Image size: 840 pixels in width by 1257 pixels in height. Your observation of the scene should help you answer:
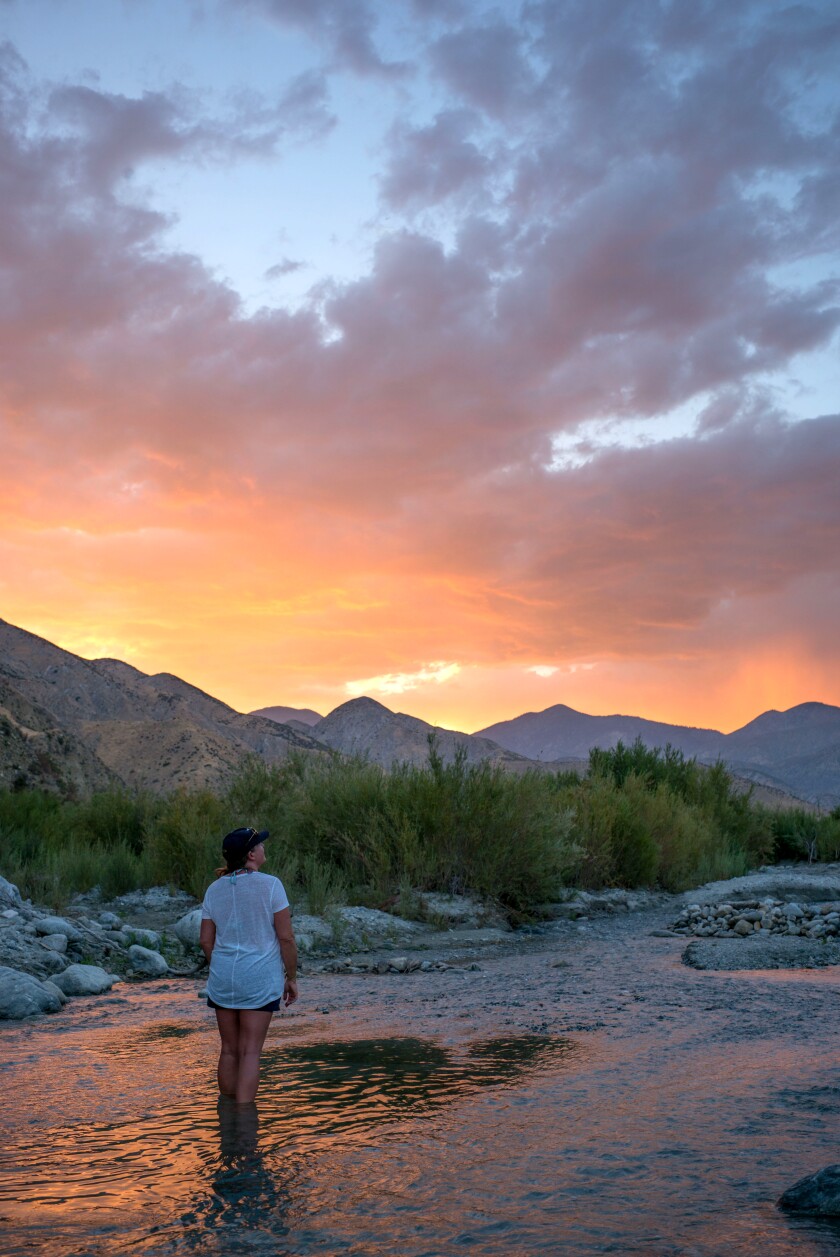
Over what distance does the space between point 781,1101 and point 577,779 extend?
20.9 metres

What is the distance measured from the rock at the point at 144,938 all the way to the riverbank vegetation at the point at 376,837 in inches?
80.9

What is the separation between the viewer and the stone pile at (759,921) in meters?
13.4

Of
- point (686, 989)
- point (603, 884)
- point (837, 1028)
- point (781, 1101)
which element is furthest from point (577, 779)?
point (781, 1101)

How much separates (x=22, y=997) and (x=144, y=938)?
3240 millimetres

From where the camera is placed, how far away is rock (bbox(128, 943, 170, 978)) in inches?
423

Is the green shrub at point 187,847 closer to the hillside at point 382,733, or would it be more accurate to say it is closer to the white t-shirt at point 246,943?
the white t-shirt at point 246,943

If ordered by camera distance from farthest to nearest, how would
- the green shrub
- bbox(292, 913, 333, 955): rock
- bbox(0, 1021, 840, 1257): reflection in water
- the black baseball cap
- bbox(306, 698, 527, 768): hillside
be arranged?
bbox(306, 698, 527, 768): hillside
the green shrub
bbox(292, 913, 333, 955): rock
the black baseball cap
bbox(0, 1021, 840, 1257): reflection in water

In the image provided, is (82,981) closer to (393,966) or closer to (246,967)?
(393,966)

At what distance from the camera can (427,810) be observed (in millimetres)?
15148

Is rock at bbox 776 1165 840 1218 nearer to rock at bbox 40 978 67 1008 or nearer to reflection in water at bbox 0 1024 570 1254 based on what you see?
reflection in water at bbox 0 1024 570 1254

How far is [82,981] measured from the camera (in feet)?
31.5

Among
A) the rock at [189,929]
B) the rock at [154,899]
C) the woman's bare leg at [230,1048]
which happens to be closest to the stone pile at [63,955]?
the rock at [189,929]

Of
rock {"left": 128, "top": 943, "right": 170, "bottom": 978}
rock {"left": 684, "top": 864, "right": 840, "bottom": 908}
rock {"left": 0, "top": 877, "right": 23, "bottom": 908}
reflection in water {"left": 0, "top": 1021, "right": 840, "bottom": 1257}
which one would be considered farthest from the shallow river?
rock {"left": 684, "top": 864, "right": 840, "bottom": 908}

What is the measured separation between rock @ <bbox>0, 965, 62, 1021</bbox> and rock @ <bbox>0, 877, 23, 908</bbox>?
3990 millimetres
